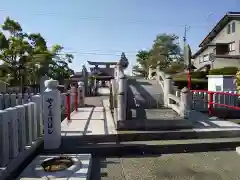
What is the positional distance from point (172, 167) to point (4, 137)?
3.10 meters

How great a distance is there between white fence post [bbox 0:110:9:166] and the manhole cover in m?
0.64

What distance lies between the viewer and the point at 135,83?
11.0m

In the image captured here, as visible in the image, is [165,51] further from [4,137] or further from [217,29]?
[4,137]

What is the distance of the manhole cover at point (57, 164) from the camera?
386 cm

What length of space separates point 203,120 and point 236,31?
83.5 ft

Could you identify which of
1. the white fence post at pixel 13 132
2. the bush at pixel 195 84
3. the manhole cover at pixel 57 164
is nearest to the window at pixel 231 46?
the bush at pixel 195 84

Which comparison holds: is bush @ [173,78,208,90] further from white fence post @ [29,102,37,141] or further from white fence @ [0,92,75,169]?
white fence post @ [29,102,37,141]

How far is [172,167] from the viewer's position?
4.54 meters

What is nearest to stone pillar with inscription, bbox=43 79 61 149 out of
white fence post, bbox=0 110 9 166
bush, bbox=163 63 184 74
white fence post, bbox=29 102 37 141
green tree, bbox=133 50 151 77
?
white fence post, bbox=29 102 37 141

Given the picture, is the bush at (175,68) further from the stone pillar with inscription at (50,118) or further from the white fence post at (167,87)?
the stone pillar with inscription at (50,118)

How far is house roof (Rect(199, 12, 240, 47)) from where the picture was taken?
91.5 ft

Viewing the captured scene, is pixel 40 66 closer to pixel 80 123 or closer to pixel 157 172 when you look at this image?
pixel 80 123

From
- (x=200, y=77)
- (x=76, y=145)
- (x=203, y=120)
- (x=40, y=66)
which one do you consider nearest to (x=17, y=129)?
(x=76, y=145)

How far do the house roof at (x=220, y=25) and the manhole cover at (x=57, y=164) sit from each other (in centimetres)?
2938
